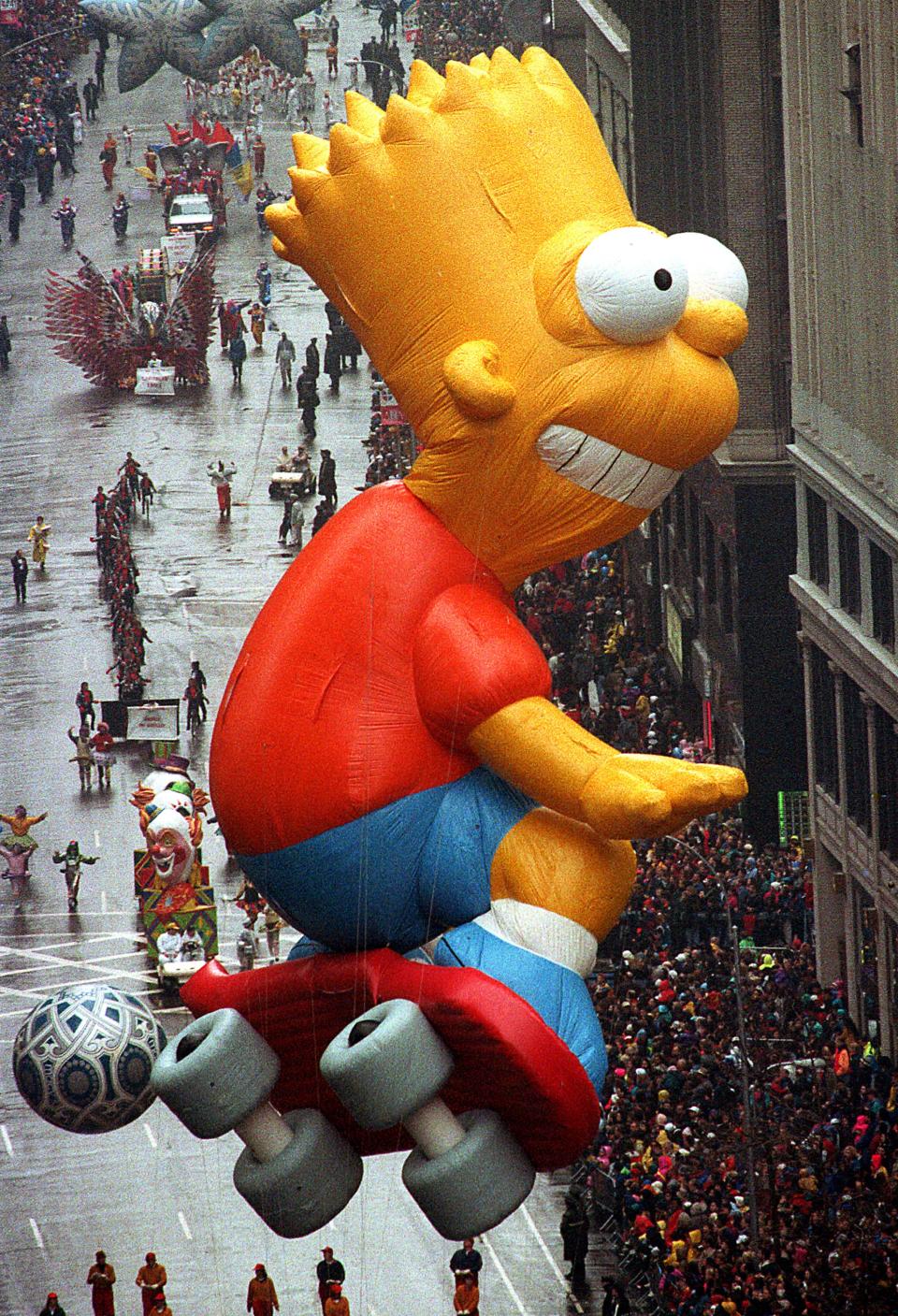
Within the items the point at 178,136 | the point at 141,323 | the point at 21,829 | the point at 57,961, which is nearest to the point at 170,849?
the point at 57,961

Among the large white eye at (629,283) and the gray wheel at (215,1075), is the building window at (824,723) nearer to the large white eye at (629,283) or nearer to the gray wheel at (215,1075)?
the gray wheel at (215,1075)

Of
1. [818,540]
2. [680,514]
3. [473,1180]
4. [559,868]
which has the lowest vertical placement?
[680,514]

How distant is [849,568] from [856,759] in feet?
10.6

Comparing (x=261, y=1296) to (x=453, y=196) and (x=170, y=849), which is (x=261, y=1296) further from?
(x=453, y=196)

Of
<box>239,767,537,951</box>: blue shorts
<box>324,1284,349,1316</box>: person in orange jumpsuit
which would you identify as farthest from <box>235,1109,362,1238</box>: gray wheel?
<box>324,1284,349,1316</box>: person in orange jumpsuit

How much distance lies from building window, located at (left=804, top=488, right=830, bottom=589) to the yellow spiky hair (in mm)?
33234

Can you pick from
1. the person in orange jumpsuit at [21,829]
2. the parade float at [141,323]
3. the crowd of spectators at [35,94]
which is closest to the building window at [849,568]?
the person in orange jumpsuit at [21,829]

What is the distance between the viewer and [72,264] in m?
121

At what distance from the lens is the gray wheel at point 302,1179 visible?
1093 inches

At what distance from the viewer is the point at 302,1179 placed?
27750 millimetres

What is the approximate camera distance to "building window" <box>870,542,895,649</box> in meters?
55.4

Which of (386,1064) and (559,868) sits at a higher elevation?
(559,868)

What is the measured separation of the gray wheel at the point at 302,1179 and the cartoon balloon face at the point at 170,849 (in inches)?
1442

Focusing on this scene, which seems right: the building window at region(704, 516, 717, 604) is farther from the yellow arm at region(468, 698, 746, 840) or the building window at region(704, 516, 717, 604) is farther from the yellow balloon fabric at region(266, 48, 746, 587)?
the yellow arm at region(468, 698, 746, 840)
